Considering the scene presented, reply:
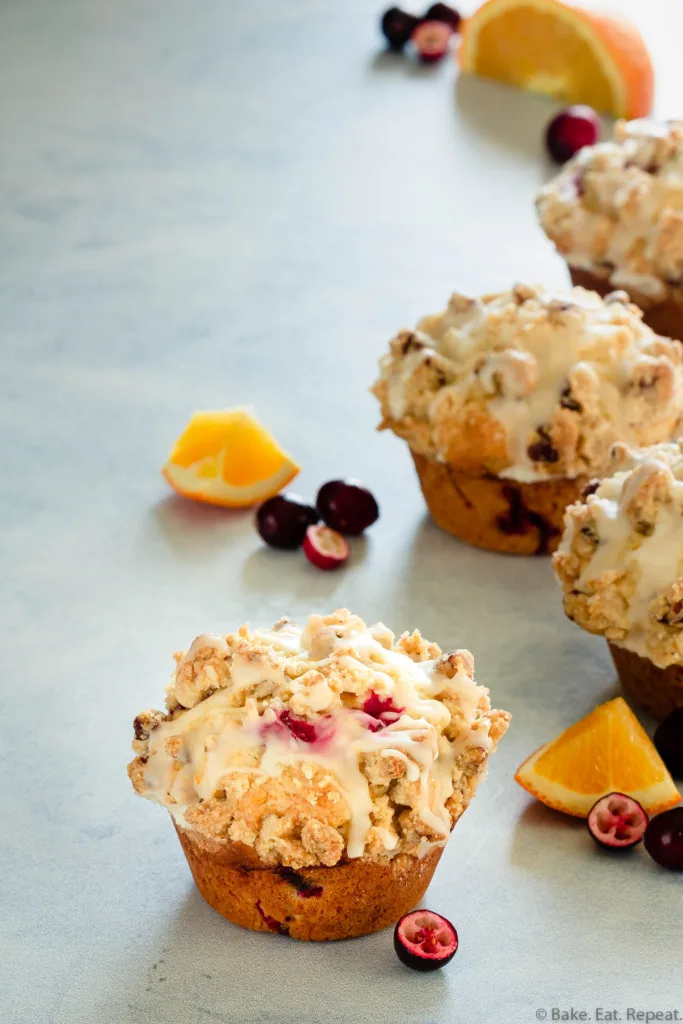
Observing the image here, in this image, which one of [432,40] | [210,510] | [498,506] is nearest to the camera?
[498,506]

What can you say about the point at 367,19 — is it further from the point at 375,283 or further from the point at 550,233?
the point at 550,233

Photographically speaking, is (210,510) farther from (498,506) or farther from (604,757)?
(604,757)

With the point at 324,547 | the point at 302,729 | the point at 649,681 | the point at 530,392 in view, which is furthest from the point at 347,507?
the point at 302,729

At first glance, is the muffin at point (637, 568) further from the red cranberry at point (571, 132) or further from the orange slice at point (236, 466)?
the red cranberry at point (571, 132)

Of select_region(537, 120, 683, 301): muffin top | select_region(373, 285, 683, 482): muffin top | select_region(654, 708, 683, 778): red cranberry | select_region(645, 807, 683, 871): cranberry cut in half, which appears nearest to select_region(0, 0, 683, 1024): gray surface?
select_region(645, 807, 683, 871): cranberry cut in half

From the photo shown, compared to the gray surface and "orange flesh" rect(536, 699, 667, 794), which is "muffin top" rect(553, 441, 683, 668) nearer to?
"orange flesh" rect(536, 699, 667, 794)

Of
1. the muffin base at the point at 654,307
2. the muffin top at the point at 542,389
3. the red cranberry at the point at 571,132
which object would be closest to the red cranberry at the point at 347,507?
the muffin top at the point at 542,389
